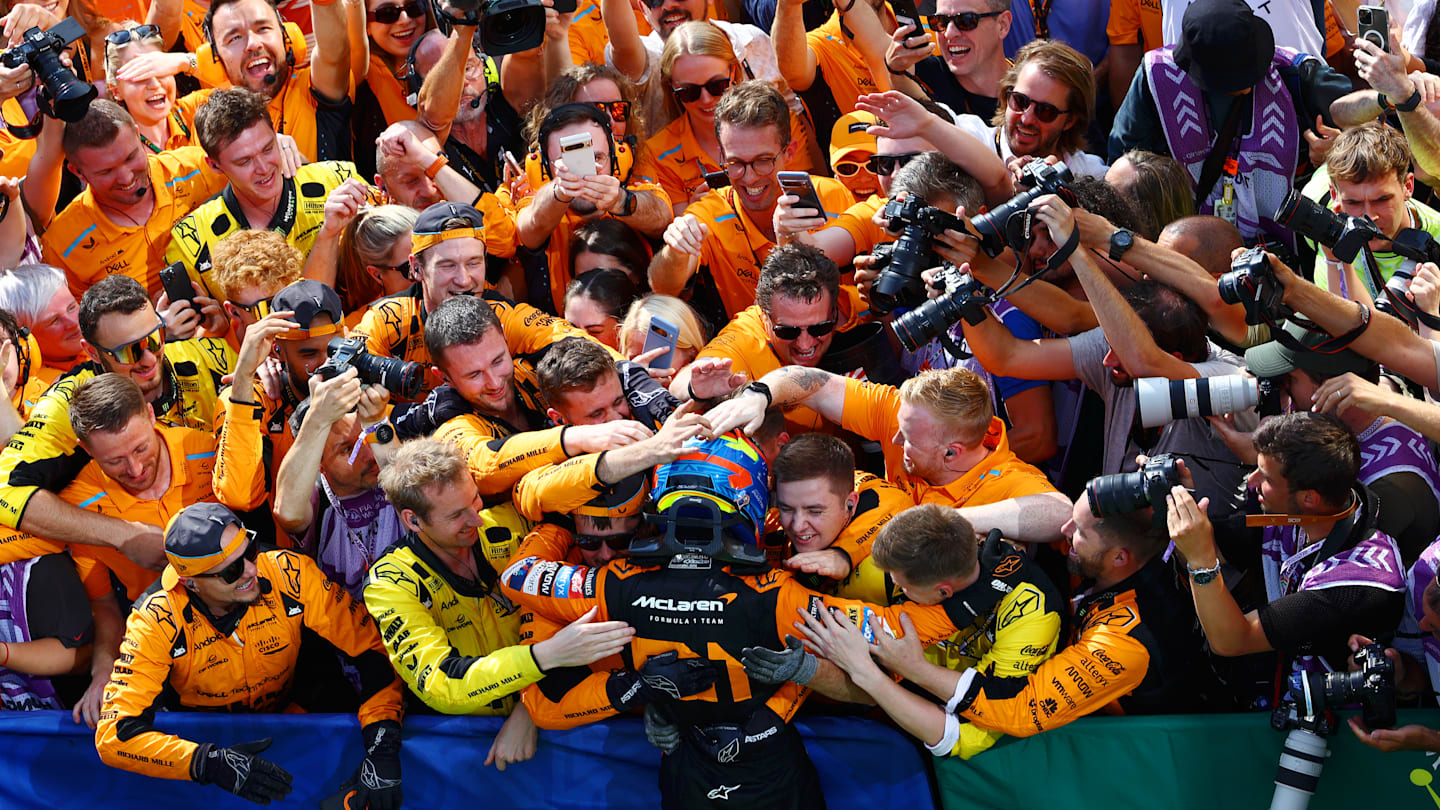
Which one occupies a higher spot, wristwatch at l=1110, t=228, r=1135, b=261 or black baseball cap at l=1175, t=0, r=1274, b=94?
black baseball cap at l=1175, t=0, r=1274, b=94

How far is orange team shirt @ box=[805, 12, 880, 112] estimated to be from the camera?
7.30m

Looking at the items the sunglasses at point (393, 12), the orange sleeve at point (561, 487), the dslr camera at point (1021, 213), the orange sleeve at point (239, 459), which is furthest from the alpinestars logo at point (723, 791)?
the sunglasses at point (393, 12)

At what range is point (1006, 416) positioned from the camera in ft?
19.6

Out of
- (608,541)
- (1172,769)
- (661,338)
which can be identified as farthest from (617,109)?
(1172,769)

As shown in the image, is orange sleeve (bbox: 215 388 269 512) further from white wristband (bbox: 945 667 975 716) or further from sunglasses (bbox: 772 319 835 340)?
white wristband (bbox: 945 667 975 716)

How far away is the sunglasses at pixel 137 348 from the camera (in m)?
6.17

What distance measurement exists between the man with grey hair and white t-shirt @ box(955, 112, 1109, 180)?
425 cm

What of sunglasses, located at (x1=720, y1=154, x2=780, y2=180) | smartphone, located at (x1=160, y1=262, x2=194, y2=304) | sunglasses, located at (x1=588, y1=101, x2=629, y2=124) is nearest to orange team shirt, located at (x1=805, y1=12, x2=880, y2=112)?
sunglasses, located at (x1=588, y1=101, x2=629, y2=124)

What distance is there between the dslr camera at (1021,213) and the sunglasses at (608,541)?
5.83 ft

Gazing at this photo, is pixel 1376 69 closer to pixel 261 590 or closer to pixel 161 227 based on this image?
pixel 261 590

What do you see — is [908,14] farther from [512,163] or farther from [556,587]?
[556,587]

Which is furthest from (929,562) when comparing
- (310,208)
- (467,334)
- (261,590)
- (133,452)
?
(310,208)

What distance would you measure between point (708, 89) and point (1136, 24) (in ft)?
7.50

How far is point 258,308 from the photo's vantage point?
633 centimetres
